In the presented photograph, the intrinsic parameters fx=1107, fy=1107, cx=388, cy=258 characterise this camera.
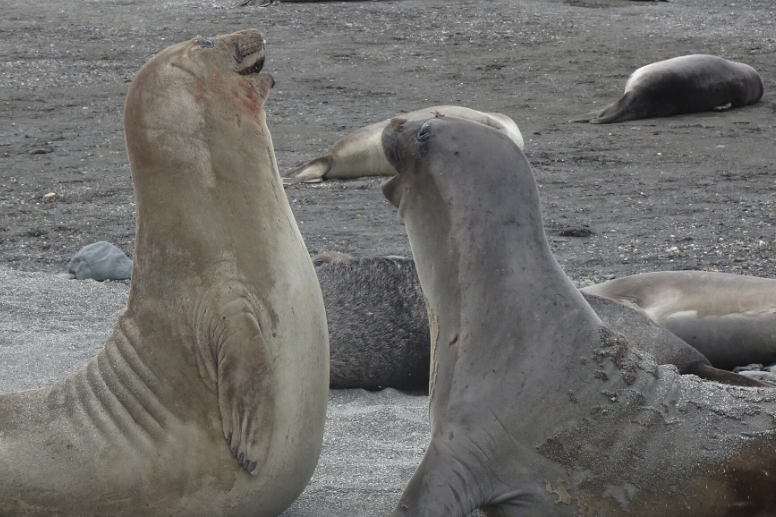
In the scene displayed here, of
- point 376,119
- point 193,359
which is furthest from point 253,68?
point 376,119

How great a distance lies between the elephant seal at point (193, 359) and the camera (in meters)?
3.07

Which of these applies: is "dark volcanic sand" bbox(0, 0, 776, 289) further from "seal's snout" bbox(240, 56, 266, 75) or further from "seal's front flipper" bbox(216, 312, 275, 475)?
"seal's front flipper" bbox(216, 312, 275, 475)

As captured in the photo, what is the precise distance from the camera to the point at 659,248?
7113 millimetres

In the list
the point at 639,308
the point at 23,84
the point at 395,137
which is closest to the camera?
the point at 395,137

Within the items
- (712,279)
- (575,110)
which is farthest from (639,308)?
(575,110)

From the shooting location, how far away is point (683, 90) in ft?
37.2

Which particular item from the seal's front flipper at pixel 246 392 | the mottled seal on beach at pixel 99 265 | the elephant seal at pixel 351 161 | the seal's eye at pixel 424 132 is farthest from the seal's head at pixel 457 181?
the elephant seal at pixel 351 161

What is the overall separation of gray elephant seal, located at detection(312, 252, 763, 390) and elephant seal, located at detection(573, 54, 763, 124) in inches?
249

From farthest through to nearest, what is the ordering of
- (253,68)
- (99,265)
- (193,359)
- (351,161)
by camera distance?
(351,161), (99,265), (253,68), (193,359)

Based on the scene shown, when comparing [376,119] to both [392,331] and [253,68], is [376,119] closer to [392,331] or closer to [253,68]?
[392,331]

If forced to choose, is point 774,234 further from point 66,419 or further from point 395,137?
point 66,419

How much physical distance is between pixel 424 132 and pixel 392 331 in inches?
70.8

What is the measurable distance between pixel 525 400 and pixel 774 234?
4759 mm

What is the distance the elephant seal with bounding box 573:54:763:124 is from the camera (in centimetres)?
1106
